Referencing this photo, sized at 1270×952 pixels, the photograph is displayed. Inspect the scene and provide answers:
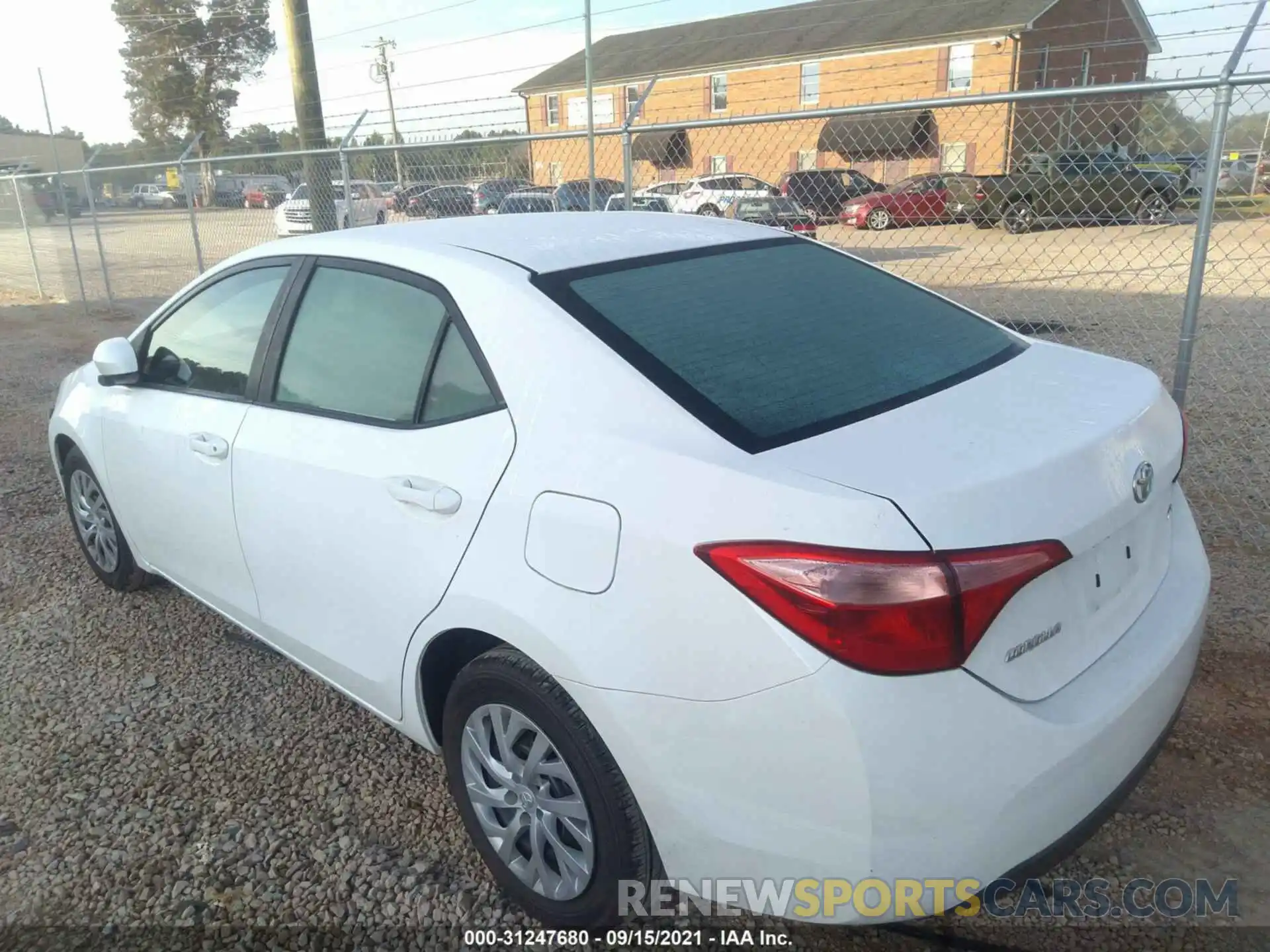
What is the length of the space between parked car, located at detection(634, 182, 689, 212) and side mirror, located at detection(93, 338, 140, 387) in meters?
9.76

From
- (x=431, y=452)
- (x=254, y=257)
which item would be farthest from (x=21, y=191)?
(x=431, y=452)

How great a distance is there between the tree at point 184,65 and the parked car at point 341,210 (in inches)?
1245

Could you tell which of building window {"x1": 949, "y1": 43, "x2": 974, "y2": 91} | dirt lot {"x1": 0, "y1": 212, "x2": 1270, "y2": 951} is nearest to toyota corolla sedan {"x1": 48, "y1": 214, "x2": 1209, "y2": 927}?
dirt lot {"x1": 0, "y1": 212, "x2": 1270, "y2": 951}

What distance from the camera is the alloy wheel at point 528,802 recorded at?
2.08 metres

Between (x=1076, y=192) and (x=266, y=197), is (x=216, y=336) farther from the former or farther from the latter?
(x=266, y=197)

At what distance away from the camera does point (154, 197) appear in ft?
46.5

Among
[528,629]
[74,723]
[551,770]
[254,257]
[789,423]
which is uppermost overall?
[254,257]

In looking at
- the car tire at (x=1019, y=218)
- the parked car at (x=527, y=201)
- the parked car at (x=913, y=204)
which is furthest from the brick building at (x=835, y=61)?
the car tire at (x=1019, y=218)

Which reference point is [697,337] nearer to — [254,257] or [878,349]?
[878,349]

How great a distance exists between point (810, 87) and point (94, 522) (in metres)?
31.3

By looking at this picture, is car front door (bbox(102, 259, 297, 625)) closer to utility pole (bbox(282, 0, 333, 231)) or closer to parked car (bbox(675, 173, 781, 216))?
utility pole (bbox(282, 0, 333, 231))

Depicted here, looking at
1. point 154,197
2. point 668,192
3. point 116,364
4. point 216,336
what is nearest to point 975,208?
point 668,192

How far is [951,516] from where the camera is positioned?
1628mm

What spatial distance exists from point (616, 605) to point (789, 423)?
0.53 metres
